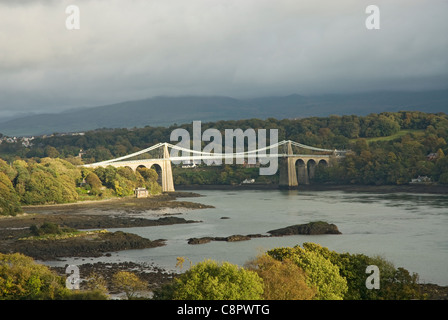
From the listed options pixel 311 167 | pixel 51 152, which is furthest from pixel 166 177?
pixel 51 152

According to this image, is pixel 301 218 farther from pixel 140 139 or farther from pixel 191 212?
pixel 140 139

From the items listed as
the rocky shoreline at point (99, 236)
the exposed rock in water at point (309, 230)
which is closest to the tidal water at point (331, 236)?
the exposed rock in water at point (309, 230)

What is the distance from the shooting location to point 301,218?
39.9 meters

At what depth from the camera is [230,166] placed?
81.0 m

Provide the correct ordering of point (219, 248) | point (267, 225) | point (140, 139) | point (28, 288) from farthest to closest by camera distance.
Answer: point (140, 139) → point (267, 225) → point (219, 248) → point (28, 288)

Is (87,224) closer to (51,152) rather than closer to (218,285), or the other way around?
(218,285)

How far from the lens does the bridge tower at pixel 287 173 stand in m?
74.9

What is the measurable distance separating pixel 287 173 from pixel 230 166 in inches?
339

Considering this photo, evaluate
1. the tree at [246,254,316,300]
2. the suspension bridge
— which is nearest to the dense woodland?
the suspension bridge

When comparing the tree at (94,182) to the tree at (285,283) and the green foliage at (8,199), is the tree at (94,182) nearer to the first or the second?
the green foliage at (8,199)

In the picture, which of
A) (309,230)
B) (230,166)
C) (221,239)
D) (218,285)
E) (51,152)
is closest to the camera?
(218,285)

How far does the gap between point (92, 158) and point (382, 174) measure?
118 feet

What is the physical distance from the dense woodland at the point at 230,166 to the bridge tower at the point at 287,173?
3.08 m
